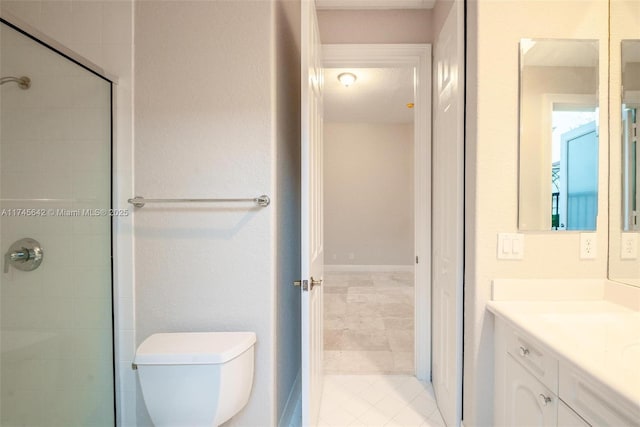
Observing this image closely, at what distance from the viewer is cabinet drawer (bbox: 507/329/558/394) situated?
0.92 metres

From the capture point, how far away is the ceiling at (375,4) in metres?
1.91

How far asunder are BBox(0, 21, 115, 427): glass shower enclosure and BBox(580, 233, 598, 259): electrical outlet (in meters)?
2.19

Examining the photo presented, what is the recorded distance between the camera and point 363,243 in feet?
18.0

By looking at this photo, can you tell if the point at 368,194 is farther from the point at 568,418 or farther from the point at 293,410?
the point at 568,418

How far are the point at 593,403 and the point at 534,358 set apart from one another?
0.24 meters

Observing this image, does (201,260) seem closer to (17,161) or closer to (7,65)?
(17,161)

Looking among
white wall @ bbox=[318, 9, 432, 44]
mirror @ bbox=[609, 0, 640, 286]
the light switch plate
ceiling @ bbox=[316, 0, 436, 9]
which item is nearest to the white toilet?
the light switch plate

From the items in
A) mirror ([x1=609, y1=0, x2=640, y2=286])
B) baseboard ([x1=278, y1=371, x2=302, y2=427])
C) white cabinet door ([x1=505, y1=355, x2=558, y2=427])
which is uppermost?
mirror ([x1=609, y1=0, x2=640, y2=286])

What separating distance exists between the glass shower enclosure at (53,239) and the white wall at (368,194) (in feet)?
14.1

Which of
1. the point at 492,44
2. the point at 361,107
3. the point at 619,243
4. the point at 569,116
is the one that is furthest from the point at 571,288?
the point at 361,107

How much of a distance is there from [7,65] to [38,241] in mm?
715

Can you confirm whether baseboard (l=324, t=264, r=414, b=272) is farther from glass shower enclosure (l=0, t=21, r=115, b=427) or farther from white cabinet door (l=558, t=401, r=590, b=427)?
white cabinet door (l=558, t=401, r=590, b=427)

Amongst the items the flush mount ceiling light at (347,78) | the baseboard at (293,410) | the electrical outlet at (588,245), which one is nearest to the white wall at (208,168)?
the baseboard at (293,410)

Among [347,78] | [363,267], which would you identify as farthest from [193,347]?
[363,267]
